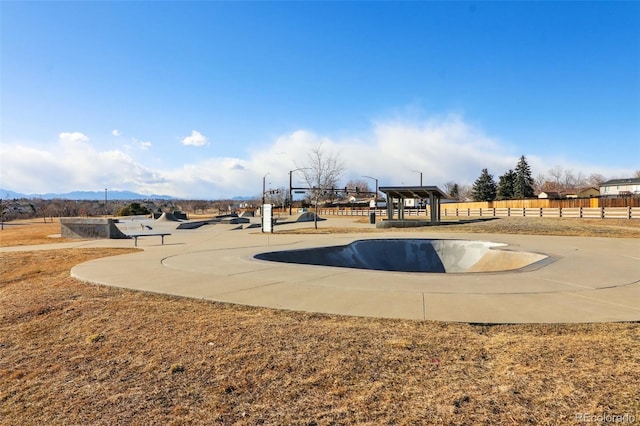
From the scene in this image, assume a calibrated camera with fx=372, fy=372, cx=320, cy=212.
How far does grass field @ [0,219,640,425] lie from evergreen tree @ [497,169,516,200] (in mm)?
76224

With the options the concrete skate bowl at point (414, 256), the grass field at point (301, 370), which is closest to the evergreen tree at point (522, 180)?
the concrete skate bowl at point (414, 256)

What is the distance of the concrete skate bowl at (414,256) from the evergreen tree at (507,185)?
65.9 m

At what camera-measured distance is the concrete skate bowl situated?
1187 centimetres

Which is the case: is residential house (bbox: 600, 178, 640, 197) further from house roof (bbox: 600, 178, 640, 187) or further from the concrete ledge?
the concrete ledge

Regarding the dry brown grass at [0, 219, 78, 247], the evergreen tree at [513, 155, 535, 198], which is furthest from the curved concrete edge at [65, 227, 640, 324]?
the evergreen tree at [513, 155, 535, 198]

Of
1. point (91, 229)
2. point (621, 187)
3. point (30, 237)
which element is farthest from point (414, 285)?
point (621, 187)

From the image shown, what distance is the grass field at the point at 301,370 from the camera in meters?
2.77

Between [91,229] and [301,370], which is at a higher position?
[91,229]

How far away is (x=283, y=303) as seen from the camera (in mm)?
5852

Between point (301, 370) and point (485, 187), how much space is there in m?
80.4

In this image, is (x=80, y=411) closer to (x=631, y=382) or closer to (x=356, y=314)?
(x=356, y=314)

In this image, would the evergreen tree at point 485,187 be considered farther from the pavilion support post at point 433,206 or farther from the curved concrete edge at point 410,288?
the curved concrete edge at point 410,288

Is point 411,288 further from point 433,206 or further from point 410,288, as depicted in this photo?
point 433,206

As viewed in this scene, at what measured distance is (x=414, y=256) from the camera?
1460 cm
